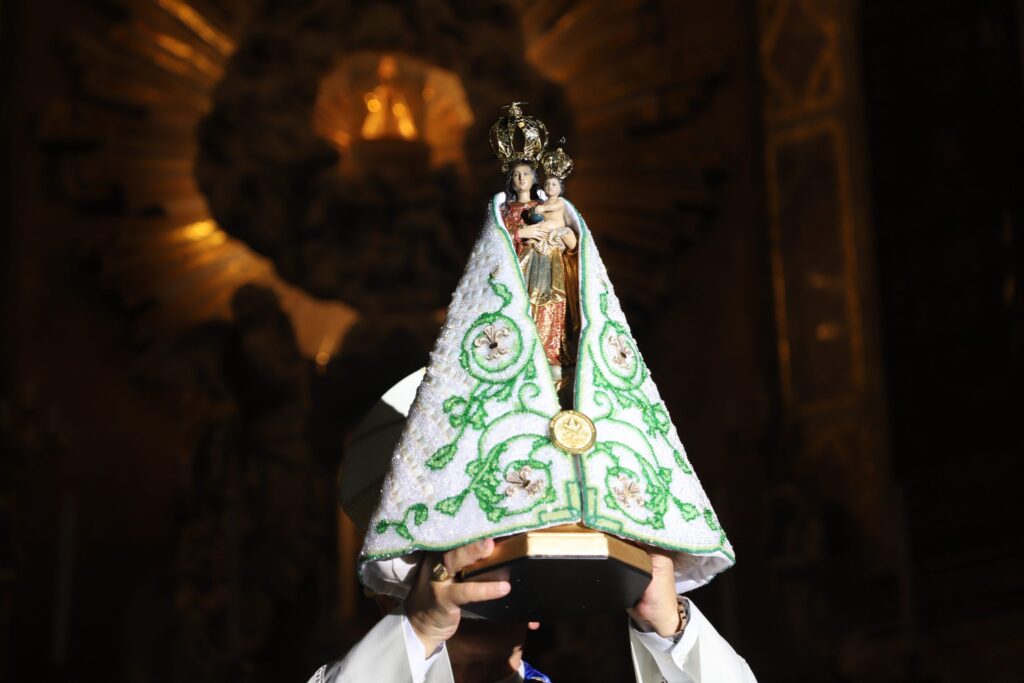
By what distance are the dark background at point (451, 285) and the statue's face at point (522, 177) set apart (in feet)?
13.4

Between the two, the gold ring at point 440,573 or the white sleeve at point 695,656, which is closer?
the gold ring at point 440,573

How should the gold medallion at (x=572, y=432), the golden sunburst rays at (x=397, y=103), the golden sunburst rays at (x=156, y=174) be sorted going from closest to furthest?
1. the gold medallion at (x=572, y=432)
2. the golden sunburst rays at (x=156, y=174)
3. the golden sunburst rays at (x=397, y=103)

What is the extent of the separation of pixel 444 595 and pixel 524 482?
21 centimetres

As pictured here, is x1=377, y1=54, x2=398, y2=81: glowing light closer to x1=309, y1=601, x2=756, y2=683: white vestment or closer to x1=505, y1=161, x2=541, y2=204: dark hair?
x1=505, y1=161, x2=541, y2=204: dark hair

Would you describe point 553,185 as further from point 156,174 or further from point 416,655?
point 156,174

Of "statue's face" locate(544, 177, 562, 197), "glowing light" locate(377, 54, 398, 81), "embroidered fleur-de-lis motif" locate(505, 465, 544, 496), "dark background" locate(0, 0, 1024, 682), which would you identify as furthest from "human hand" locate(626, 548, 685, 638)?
"glowing light" locate(377, 54, 398, 81)

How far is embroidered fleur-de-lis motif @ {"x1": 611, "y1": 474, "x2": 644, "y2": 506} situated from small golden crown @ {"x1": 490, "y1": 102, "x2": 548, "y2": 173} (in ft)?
1.95

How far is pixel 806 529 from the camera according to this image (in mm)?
6734

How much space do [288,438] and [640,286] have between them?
5.67 ft

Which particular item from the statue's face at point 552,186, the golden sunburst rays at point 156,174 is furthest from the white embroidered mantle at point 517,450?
the golden sunburst rays at point 156,174

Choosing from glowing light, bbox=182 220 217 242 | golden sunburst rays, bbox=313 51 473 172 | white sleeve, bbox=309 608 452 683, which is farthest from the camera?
golden sunburst rays, bbox=313 51 473 172

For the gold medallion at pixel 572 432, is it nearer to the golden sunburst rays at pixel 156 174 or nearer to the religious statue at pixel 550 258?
A: the religious statue at pixel 550 258

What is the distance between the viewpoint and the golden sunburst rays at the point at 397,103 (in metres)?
7.29

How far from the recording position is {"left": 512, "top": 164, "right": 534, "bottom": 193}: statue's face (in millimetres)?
2559
